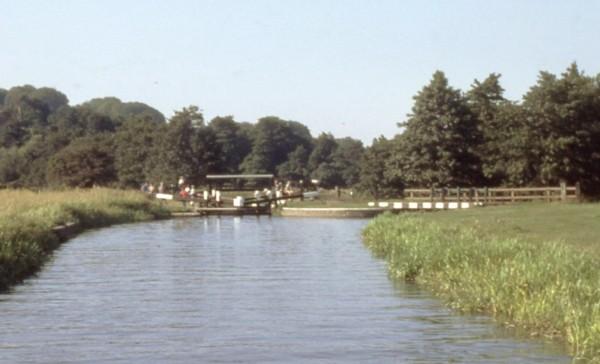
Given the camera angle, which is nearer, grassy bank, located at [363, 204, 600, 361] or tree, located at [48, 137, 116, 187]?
grassy bank, located at [363, 204, 600, 361]

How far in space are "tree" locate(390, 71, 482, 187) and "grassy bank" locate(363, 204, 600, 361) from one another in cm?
3893

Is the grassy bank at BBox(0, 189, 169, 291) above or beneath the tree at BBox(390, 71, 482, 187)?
beneath

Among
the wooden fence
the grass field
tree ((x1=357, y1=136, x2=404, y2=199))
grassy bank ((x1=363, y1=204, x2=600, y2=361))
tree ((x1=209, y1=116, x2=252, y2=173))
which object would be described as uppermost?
tree ((x1=209, y1=116, x2=252, y2=173))

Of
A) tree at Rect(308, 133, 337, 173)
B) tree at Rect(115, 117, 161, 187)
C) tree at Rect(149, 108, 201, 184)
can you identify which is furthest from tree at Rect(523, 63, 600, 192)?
tree at Rect(308, 133, 337, 173)

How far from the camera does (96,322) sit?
2017cm

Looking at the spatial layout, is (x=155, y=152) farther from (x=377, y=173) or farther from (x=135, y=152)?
(x=377, y=173)

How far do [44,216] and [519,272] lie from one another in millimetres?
Answer: 28623

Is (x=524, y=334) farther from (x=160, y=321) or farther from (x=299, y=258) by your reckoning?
(x=299, y=258)

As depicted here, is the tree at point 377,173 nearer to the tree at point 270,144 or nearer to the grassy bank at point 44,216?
the grassy bank at point 44,216

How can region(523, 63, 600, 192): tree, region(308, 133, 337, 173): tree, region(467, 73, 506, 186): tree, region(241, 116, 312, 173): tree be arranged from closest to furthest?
region(523, 63, 600, 192): tree, region(467, 73, 506, 186): tree, region(241, 116, 312, 173): tree, region(308, 133, 337, 173): tree

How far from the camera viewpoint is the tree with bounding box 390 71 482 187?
2980 inches

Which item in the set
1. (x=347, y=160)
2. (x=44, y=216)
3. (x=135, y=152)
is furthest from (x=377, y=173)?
(x=44, y=216)

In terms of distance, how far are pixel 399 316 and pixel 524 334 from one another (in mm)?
3420

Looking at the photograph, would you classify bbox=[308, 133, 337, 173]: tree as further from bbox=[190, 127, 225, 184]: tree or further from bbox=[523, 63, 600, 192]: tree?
bbox=[523, 63, 600, 192]: tree
